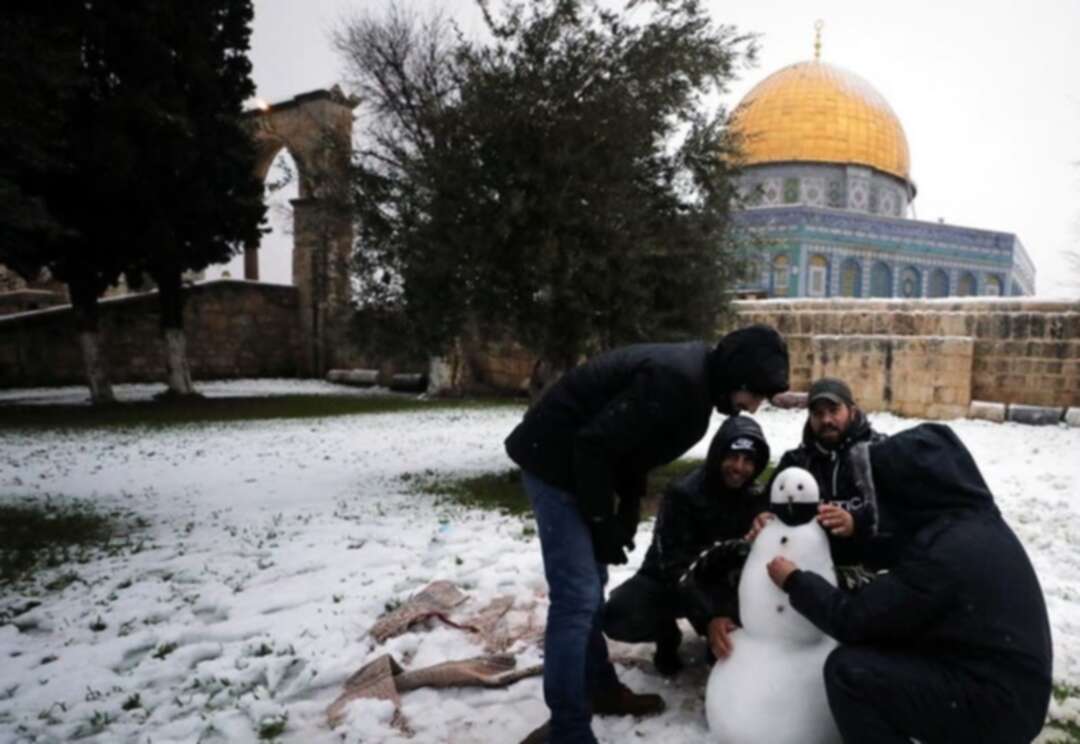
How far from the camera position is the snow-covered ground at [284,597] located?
3258 millimetres

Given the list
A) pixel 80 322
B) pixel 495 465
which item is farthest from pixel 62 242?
pixel 495 465

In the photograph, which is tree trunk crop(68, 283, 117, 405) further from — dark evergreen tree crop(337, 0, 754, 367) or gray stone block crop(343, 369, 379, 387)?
dark evergreen tree crop(337, 0, 754, 367)

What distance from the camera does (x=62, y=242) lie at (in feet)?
51.0

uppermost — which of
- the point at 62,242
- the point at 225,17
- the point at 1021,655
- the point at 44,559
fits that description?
the point at 225,17

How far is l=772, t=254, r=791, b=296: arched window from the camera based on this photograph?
109ft

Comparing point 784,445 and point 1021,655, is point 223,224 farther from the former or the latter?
point 1021,655

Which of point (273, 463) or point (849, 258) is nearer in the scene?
point (273, 463)

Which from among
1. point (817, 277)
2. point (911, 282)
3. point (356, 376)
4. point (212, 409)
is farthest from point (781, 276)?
point (212, 409)

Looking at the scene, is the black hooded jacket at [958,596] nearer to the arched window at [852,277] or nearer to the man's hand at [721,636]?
the man's hand at [721,636]

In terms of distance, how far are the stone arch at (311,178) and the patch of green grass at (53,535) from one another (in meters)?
4.92

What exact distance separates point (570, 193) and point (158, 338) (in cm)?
2065

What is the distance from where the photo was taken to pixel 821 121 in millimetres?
35719

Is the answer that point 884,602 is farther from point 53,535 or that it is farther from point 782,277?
point 782,277

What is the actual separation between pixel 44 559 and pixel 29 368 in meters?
19.0
